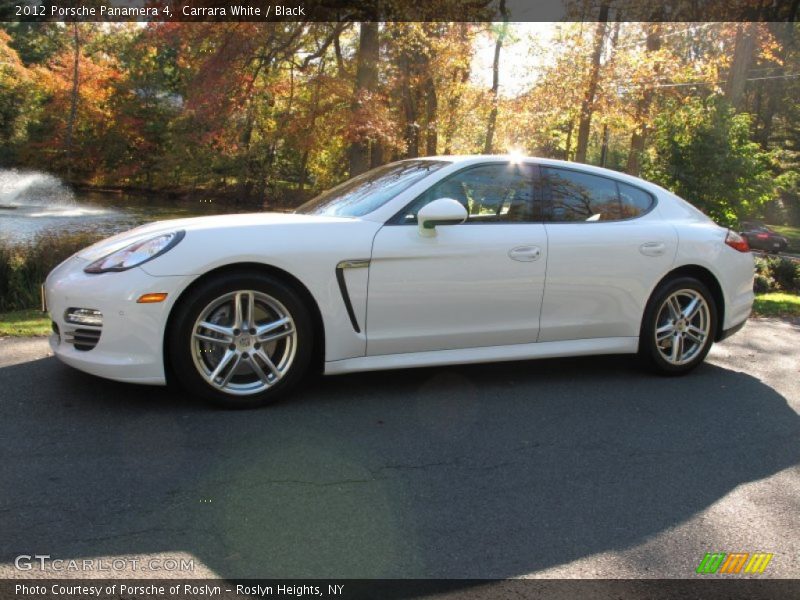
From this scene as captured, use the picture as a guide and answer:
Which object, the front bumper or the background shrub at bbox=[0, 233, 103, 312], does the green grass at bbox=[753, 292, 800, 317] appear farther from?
the background shrub at bbox=[0, 233, 103, 312]

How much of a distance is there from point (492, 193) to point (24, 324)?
170 inches

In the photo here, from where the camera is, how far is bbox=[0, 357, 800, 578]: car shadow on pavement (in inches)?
104

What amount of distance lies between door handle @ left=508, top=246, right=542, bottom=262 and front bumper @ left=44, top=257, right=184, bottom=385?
2.08m

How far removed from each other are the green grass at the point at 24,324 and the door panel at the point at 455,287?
3.19 metres

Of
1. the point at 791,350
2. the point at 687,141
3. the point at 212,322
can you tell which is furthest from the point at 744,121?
the point at 212,322

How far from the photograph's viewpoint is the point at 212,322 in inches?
159

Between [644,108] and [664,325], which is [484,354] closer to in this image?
[664,325]

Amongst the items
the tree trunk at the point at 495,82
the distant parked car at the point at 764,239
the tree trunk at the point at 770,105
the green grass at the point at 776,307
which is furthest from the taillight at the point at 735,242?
the tree trunk at the point at 770,105

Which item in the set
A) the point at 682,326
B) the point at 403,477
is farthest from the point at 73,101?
the point at 403,477

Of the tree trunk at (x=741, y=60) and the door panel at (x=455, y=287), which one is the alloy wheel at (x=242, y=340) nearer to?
the door panel at (x=455, y=287)

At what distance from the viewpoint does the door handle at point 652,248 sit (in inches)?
201

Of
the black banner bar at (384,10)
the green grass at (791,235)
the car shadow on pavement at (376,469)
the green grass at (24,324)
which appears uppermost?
the black banner bar at (384,10)

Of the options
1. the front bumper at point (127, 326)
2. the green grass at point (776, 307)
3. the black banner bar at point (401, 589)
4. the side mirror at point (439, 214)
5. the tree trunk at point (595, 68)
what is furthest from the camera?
the tree trunk at point (595, 68)

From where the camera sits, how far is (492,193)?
189 inches
